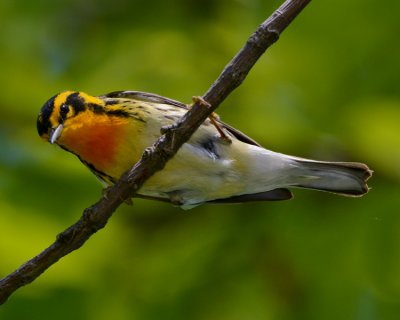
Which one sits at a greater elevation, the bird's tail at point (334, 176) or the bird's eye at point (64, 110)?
the bird's tail at point (334, 176)

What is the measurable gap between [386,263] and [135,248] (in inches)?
42.3

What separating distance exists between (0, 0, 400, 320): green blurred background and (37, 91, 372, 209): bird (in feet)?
0.22

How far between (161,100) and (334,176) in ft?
2.70

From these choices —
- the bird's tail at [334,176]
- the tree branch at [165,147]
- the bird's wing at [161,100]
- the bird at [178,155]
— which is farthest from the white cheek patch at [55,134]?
the bird's tail at [334,176]

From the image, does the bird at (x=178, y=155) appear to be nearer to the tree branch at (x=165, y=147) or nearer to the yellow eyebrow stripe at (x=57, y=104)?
the yellow eyebrow stripe at (x=57, y=104)

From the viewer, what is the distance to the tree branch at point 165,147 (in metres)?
2.38

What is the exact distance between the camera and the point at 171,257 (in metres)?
3.54

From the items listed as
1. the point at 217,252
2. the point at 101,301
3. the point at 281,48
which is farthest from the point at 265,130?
the point at 101,301

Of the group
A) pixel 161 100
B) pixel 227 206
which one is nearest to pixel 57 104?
pixel 161 100

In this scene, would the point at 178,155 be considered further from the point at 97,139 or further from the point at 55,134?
the point at 55,134

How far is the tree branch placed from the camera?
7.82 feet

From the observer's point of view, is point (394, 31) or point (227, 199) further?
point (227, 199)

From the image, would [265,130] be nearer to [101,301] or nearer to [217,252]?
[217,252]

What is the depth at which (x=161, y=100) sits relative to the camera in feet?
11.5
